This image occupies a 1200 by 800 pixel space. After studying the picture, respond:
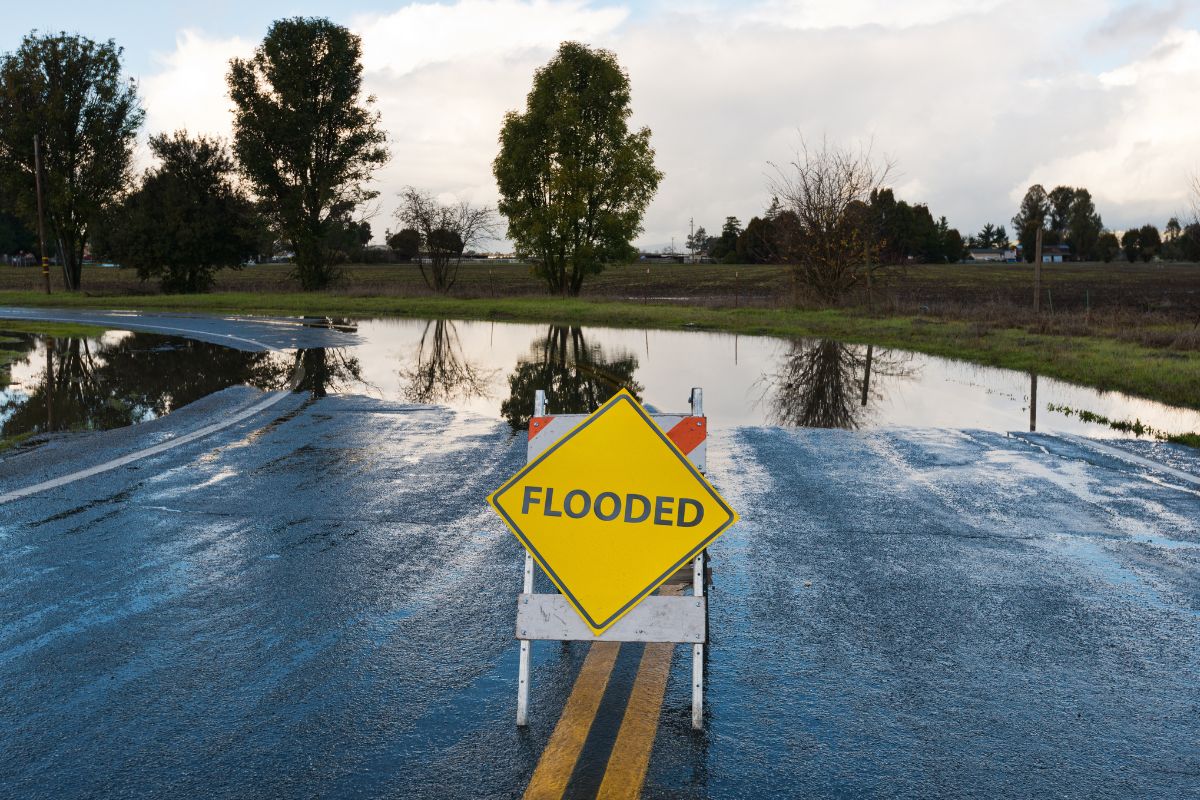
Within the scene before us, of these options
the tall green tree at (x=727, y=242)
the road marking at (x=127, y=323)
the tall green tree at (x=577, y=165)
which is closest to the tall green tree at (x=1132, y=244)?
the tall green tree at (x=727, y=242)

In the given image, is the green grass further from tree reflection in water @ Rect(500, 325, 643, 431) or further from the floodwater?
tree reflection in water @ Rect(500, 325, 643, 431)

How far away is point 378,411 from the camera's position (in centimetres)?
1362

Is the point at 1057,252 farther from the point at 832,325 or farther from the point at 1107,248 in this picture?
the point at 832,325

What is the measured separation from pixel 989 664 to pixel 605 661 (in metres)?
1.82

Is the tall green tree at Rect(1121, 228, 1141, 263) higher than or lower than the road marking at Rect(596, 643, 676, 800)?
higher

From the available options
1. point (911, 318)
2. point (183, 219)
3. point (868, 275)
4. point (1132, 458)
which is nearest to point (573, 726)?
point (1132, 458)

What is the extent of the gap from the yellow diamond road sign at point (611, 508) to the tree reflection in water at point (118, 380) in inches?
370

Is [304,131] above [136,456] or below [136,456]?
above

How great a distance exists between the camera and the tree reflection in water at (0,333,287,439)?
42.8ft

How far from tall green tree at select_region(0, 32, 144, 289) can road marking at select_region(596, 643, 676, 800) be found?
185 ft

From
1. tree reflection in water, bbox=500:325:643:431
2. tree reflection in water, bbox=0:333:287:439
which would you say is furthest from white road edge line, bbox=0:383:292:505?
tree reflection in water, bbox=500:325:643:431

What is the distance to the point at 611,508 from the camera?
449cm

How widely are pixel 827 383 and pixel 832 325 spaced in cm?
1335

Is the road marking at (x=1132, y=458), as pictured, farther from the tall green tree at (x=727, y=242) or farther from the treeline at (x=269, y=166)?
the tall green tree at (x=727, y=242)
